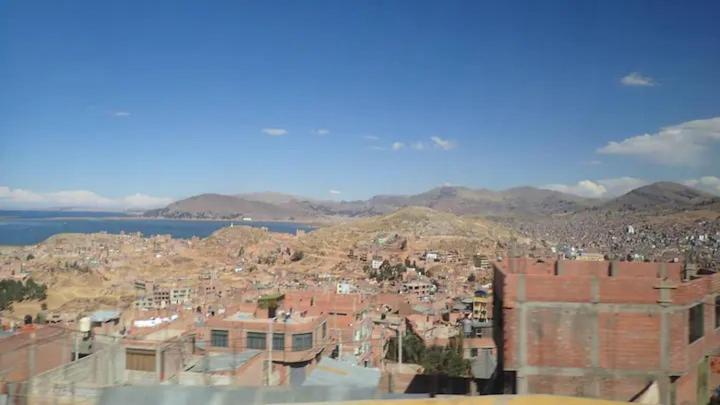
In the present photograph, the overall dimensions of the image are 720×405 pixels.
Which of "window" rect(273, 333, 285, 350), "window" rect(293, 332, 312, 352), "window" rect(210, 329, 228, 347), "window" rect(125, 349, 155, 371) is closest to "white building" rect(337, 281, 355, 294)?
"window" rect(293, 332, 312, 352)

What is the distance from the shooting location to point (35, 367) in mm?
6598

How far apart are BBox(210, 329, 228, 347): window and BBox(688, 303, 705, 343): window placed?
10459mm

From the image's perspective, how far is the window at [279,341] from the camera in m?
12.6

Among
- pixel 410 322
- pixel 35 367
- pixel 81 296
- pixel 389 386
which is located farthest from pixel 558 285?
pixel 81 296

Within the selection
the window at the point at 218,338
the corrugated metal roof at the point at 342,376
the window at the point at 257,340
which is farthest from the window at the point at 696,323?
the window at the point at 218,338

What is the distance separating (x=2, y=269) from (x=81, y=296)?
1416 cm

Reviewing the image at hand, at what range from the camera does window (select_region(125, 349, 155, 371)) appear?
328 inches

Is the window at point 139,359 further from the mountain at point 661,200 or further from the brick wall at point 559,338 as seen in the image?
the mountain at point 661,200

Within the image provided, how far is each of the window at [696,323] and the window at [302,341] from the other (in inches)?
380

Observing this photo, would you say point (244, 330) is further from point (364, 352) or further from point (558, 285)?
point (558, 285)

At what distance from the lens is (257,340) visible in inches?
518

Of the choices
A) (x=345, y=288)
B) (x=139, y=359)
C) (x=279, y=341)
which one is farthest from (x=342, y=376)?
(x=345, y=288)

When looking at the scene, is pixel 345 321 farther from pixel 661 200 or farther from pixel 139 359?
pixel 661 200

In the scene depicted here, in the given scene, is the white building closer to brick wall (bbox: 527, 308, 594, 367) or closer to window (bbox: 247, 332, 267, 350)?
window (bbox: 247, 332, 267, 350)
